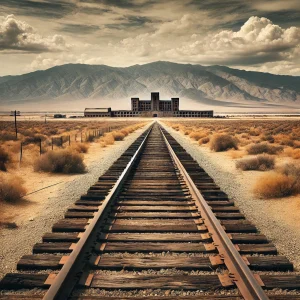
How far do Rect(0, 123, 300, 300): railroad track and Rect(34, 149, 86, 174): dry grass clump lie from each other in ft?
17.6

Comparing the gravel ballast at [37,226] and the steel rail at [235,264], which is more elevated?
the steel rail at [235,264]

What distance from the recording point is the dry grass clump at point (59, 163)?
36.5ft

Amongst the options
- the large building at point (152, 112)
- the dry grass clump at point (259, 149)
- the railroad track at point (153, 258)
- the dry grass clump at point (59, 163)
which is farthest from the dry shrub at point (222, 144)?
the large building at point (152, 112)

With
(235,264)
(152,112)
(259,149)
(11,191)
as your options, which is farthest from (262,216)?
(152,112)

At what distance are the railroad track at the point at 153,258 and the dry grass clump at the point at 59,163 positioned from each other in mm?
5358

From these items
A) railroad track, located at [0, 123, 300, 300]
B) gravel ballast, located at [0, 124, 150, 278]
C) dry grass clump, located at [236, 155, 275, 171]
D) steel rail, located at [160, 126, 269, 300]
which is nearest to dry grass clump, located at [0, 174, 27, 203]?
gravel ballast, located at [0, 124, 150, 278]

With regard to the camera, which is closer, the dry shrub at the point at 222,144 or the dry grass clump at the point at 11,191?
the dry grass clump at the point at 11,191

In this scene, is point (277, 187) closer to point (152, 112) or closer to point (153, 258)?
point (153, 258)

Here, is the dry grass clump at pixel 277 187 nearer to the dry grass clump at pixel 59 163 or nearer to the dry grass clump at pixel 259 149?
the dry grass clump at pixel 59 163

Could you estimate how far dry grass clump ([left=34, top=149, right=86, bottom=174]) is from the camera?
438 inches

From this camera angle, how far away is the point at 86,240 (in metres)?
3.87

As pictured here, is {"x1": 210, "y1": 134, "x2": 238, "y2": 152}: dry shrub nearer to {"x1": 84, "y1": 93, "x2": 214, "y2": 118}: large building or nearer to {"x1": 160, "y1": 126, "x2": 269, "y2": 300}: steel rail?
{"x1": 160, "y1": 126, "x2": 269, "y2": 300}: steel rail

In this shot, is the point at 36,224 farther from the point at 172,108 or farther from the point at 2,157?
the point at 172,108

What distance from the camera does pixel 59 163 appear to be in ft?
36.5
